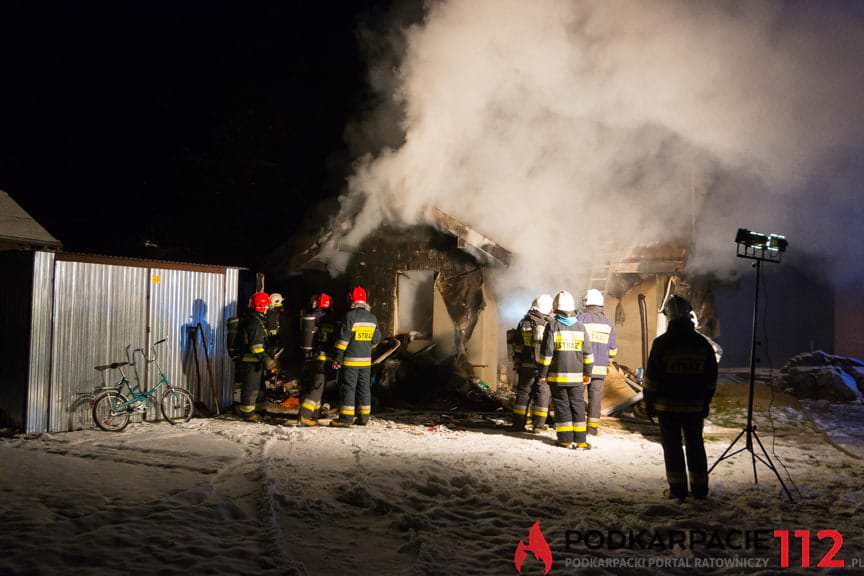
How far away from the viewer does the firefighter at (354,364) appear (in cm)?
954

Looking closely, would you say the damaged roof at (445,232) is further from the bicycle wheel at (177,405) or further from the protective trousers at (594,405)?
the bicycle wheel at (177,405)

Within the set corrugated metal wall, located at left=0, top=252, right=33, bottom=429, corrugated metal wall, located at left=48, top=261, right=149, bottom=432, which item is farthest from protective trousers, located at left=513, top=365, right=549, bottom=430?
corrugated metal wall, located at left=0, top=252, right=33, bottom=429

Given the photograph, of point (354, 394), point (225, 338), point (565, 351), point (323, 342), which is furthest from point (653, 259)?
point (225, 338)

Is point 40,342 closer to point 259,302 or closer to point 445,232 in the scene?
point 259,302

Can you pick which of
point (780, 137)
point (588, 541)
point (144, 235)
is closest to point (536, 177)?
point (780, 137)

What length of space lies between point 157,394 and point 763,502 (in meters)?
8.57

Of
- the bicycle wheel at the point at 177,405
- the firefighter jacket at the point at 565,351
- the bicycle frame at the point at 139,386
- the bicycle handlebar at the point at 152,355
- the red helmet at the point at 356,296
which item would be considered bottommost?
the bicycle wheel at the point at 177,405

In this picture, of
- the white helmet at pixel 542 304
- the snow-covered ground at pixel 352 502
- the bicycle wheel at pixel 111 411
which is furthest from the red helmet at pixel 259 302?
the white helmet at pixel 542 304

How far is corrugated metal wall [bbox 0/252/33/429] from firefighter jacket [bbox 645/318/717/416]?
8.12m

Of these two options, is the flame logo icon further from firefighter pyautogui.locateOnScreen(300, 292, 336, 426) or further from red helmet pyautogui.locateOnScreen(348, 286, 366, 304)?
red helmet pyautogui.locateOnScreen(348, 286, 366, 304)

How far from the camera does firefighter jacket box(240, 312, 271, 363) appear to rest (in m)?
9.91

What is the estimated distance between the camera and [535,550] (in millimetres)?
A: 4504

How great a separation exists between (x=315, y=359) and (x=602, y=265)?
708 cm

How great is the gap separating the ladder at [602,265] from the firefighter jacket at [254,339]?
290 inches
